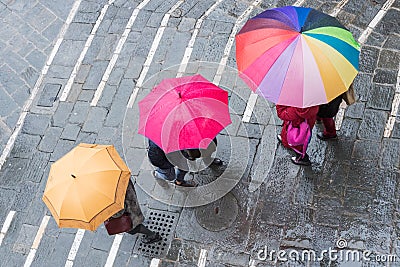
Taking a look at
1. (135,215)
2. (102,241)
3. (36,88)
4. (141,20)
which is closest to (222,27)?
(141,20)

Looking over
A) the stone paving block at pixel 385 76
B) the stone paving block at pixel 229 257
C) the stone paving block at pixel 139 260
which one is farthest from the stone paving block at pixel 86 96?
the stone paving block at pixel 385 76

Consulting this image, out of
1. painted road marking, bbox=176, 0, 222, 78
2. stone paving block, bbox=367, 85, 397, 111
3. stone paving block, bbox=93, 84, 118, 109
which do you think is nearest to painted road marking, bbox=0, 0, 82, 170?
Result: stone paving block, bbox=93, 84, 118, 109

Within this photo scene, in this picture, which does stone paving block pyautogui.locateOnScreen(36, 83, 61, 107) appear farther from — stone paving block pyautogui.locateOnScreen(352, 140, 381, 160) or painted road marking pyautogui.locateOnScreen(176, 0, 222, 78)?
stone paving block pyautogui.locateOnScreen(352, 140, 381, 160)

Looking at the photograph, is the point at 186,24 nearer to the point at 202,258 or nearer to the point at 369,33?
the point at 369,33

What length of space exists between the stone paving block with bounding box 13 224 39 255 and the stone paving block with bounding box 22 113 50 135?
1.43m

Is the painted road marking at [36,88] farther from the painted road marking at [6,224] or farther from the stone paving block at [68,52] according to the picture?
the painted road marking at [6,224]

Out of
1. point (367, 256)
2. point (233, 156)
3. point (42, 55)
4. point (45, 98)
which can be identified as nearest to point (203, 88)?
point (233, 156)

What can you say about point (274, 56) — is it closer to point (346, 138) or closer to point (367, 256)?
point (346, 138)

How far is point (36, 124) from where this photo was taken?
26.8 ft

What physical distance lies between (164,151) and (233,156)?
58.5 inches

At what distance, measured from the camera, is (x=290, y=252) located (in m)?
6.55

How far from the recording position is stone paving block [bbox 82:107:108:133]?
7.91 metres

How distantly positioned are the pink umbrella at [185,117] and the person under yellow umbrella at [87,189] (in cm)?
55

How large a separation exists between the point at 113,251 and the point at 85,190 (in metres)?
1.64
